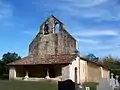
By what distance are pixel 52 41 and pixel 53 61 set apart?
257 inches

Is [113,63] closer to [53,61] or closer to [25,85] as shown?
[53,61]

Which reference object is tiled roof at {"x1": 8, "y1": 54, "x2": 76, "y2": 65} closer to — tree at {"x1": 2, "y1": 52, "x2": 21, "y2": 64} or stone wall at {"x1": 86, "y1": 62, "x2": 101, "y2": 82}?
stone wall at {"x1": 86, "y1": 62, "x2": 101, "y2": 82}

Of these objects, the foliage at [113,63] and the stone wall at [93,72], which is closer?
the stone wall at [93,72]

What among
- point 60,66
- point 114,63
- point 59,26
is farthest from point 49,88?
point 114,63

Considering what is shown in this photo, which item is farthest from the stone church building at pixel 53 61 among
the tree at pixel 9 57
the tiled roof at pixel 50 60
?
the tree at pixel 9 57

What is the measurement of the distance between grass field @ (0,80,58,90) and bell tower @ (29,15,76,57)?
24.1 m

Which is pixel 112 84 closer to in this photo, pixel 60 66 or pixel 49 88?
pixel 49 88

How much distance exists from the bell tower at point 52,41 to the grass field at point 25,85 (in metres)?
24.1

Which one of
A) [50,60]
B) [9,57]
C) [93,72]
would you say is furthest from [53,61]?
[9,57]

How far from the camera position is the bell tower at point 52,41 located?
147 feet

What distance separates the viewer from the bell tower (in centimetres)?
4475

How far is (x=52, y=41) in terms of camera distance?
46094 mm

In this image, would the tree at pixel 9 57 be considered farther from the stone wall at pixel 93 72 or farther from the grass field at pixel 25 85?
the grass field at pixel 25 85

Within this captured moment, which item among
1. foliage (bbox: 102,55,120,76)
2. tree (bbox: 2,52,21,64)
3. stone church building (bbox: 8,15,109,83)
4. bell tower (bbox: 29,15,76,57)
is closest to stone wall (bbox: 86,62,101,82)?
stone church building (bbox: 8,15,109,83)
